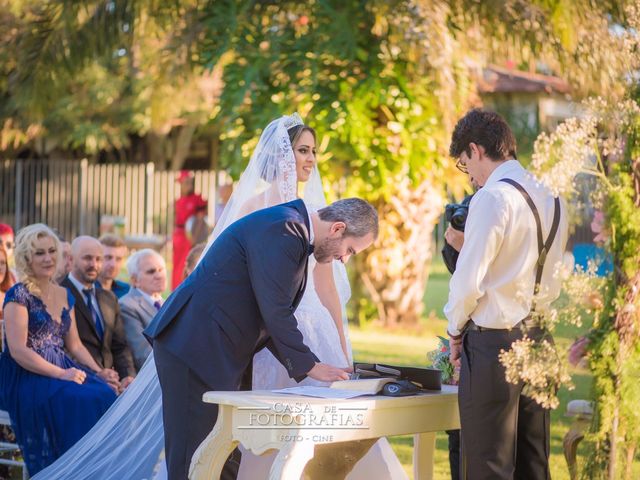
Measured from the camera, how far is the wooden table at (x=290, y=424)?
4039 millimetres

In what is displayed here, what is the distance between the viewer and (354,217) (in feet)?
15.1

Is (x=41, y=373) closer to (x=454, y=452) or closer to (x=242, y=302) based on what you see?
(x=242, y=302)

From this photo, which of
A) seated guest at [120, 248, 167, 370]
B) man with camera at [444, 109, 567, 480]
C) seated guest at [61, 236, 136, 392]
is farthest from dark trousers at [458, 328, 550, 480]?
seated guest at [120, 248, 167, 370]

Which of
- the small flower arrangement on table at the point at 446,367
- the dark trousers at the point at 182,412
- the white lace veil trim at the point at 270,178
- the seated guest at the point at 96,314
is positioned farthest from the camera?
the seated guest at the point at 96,314

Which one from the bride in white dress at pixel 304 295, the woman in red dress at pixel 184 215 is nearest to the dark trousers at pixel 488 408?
the bride in white dress at pixel 304 295

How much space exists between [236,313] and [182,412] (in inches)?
19.2

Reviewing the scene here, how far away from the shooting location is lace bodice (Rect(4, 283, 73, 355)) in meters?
6.13

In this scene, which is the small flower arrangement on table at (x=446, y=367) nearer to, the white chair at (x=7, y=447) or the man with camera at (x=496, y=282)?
the man with camera at (x=496, y=282)

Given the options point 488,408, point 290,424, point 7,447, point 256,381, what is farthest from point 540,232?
point 7,447

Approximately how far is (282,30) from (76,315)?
227 inches

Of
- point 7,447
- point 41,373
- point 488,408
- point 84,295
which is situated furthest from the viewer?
point 84,295

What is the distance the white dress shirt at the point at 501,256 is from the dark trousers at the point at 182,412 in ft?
3.78

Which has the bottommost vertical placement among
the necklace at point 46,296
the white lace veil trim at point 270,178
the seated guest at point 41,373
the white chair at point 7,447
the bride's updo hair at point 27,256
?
the white chair at point 7,447

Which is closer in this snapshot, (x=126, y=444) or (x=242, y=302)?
(x=242, y=302)
